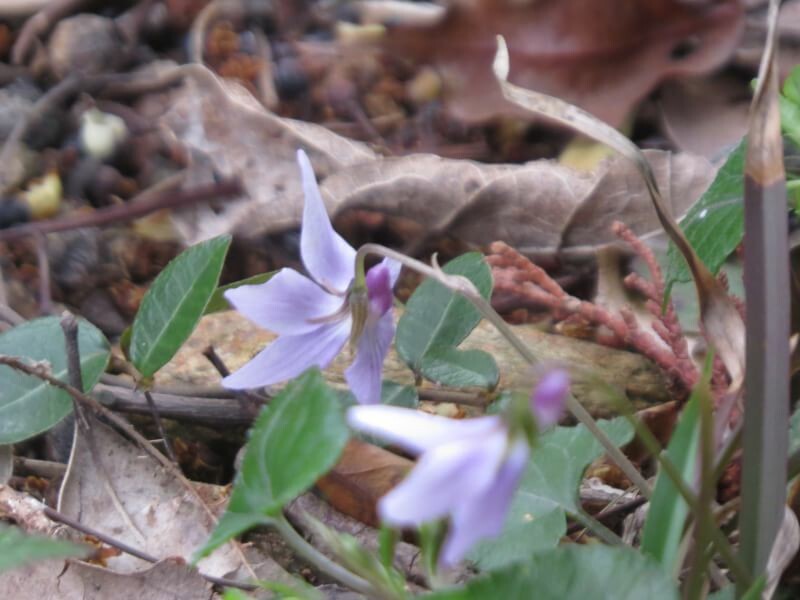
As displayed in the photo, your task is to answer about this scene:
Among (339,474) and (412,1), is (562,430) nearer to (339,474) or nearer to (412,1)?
(339,474)

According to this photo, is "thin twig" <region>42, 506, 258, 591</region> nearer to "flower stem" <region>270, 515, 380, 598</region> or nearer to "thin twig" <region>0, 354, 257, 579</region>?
"thin twig" <region>0, 354, 257, 579</region>

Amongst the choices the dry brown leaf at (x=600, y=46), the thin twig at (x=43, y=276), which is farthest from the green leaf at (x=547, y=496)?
the dry brown leaf at (x=600, y=46)

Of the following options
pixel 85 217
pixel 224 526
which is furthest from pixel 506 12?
pixel 224 526

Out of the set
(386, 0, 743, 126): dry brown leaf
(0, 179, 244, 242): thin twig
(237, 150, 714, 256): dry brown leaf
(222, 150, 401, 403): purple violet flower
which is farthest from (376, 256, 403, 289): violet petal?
(386, 0, 743, 126): dry brown leaf

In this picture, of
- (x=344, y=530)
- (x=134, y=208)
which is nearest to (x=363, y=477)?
(x=344, y=530)

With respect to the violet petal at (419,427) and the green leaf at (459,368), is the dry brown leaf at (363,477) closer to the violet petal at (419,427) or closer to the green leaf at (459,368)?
the green leaf at (459,368)
